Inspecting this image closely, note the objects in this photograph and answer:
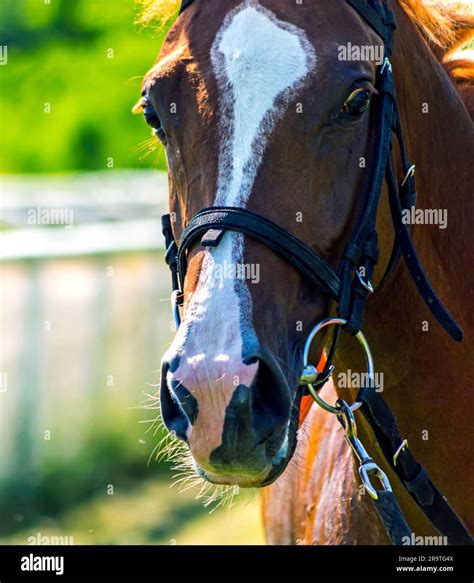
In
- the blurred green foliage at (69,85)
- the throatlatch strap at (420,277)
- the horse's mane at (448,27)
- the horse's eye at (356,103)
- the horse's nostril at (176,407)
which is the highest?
the blurred green foliage at (69,85)

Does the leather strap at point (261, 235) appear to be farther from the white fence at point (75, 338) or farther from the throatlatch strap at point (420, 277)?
the white fence at point (75, 338)

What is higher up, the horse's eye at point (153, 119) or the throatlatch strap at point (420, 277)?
the horse's eye at point (153, 119)

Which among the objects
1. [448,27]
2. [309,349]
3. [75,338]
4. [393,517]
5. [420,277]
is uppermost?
[448,27]

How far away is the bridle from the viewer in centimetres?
232

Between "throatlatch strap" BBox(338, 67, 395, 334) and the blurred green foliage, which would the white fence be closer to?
the blurred green foliage

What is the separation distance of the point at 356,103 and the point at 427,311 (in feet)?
2.03

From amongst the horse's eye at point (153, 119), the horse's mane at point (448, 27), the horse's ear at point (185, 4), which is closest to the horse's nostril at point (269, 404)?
the horse's eye at point (153, 119)

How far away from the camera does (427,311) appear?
271 cm

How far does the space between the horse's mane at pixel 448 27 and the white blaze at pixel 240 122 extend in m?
0.57

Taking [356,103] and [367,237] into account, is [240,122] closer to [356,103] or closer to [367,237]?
[356,103]

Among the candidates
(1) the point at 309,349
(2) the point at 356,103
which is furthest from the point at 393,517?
(2) the point at 356,103

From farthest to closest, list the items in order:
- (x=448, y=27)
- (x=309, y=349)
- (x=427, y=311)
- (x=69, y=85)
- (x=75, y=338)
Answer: (x=69, y=85), (x=75, y=338), (x=448, y=27), (x=427, y=311), (x=309, y=349)

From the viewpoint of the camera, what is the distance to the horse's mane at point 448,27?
2.90 m
